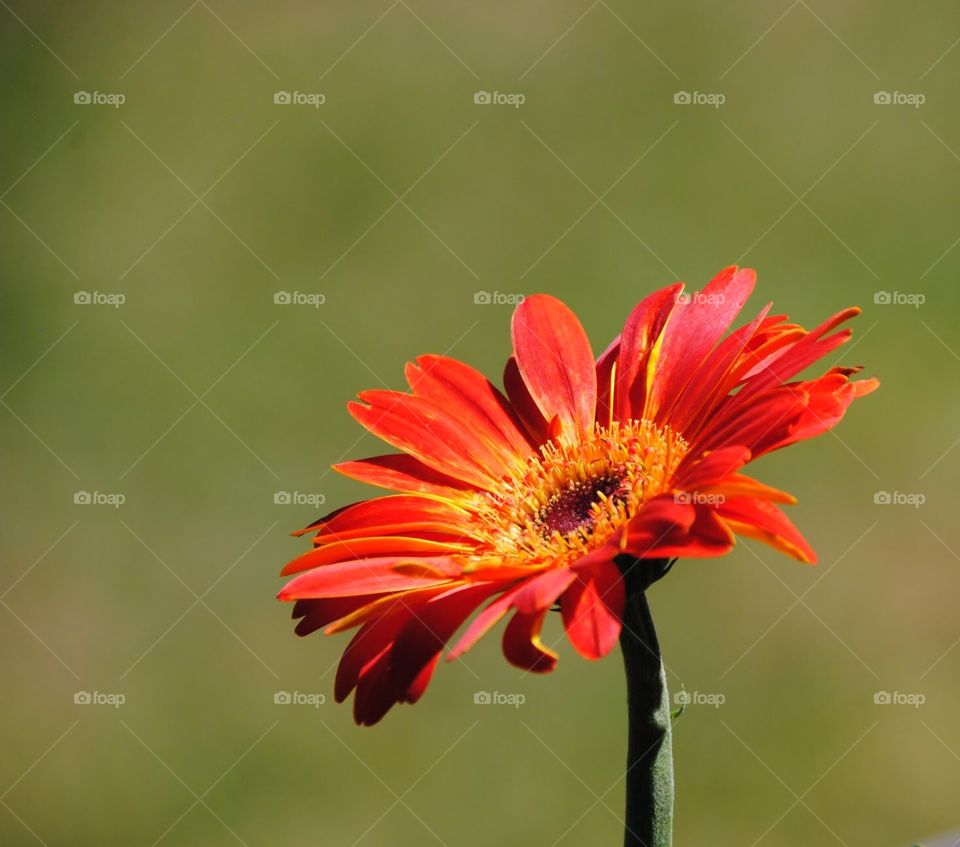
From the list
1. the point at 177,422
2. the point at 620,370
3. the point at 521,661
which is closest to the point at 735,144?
the point at 177,422

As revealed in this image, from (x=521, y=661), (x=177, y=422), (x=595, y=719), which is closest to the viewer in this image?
(x=521, y=661)

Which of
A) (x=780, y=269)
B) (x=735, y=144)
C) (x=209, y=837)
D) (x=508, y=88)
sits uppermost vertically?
(x=508, y=88)

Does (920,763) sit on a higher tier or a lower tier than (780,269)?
lower

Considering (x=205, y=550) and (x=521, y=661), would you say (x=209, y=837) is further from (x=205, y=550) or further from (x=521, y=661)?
(x=521, y=661)

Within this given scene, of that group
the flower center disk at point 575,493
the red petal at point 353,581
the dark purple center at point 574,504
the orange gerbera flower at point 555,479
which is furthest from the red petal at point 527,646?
the dark purple center at point 574,504

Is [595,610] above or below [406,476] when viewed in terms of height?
below

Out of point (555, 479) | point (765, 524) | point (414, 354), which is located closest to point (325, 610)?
point (555, 479)

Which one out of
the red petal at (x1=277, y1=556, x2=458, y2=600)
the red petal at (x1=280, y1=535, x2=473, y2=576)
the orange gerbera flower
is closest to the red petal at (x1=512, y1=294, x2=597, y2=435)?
the orange gerbera flower

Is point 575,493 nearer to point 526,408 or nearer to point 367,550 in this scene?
point 526,408
